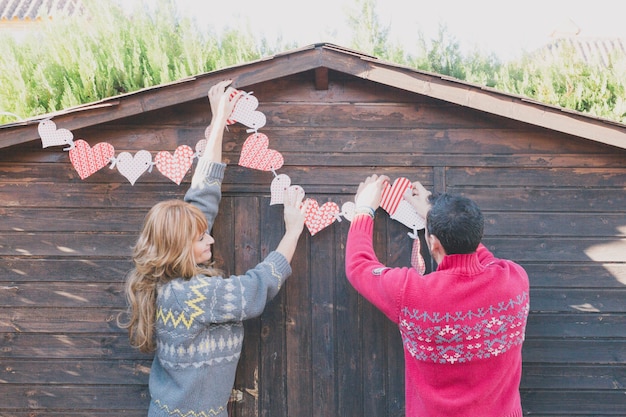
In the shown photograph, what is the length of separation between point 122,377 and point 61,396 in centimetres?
39

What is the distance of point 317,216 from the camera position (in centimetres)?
308

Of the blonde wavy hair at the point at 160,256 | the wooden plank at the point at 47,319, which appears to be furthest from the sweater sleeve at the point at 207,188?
the wooden plank at the point at 47,319

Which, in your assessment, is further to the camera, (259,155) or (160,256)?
(259,155)

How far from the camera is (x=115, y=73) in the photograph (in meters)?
4.53

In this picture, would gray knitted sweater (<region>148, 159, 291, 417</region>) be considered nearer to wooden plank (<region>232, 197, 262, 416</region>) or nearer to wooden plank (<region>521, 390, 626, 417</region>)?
wooden plank (<region>232, 197, 262, 416</region>)

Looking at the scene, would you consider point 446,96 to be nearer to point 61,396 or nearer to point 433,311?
point 433,311

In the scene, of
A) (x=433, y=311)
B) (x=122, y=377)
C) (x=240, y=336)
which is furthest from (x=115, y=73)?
(x=433, y=311)

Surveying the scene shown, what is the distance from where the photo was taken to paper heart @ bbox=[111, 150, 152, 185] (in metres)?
3.07

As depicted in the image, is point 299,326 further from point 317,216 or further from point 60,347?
point 60,347

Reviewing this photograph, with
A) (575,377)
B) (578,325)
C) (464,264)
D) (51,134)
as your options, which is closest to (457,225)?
(464,264)

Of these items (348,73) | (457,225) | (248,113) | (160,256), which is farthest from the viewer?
(248,113)

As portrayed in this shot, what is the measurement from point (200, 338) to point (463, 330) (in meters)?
1.20

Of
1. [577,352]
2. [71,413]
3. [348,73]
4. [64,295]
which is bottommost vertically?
[71,413]

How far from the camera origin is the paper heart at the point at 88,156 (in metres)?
3.04
